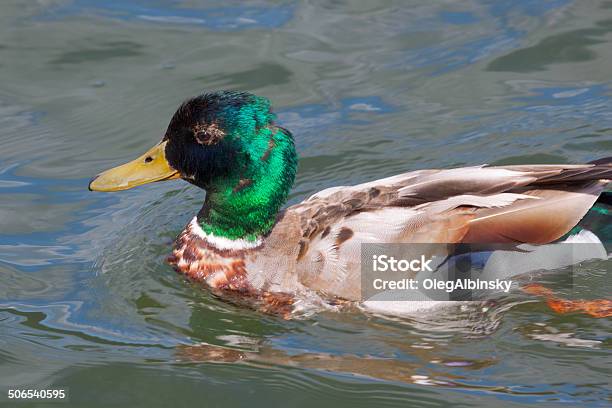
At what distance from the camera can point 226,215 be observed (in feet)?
24.4

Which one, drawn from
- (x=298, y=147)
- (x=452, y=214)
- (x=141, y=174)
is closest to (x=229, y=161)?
(x=141, y=174)

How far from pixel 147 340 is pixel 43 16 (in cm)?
584

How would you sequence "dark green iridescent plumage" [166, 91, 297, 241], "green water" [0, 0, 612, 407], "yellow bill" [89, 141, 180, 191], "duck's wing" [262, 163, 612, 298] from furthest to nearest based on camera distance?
"yellow bill" [89, 141, 180, 191] < "dark green iridescent plumage" [166, 91, 297, 241] < "duck's wing" [262, 163, 612, 298] < "green water" [0, 0, 612, 407]

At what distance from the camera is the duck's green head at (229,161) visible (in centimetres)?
709

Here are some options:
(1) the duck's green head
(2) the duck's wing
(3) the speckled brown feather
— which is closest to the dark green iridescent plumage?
(1) the duck's green head

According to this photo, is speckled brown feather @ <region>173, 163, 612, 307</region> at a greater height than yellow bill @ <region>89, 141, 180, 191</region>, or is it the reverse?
yellow bill @ <region>89, 141, 180, 191</region>

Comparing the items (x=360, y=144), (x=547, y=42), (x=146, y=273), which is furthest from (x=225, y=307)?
(x=547, y=42)

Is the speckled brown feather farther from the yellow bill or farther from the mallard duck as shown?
the yellow bill

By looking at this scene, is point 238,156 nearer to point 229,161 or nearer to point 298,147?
point 229,161

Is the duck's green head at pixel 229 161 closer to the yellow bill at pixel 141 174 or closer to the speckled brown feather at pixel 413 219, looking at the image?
the yellow bill at pixel 141 174

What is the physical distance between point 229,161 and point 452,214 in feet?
5.02

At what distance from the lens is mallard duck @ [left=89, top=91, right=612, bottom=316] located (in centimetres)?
679

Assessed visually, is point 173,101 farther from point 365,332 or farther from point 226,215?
point 365,332

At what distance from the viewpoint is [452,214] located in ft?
22.3
